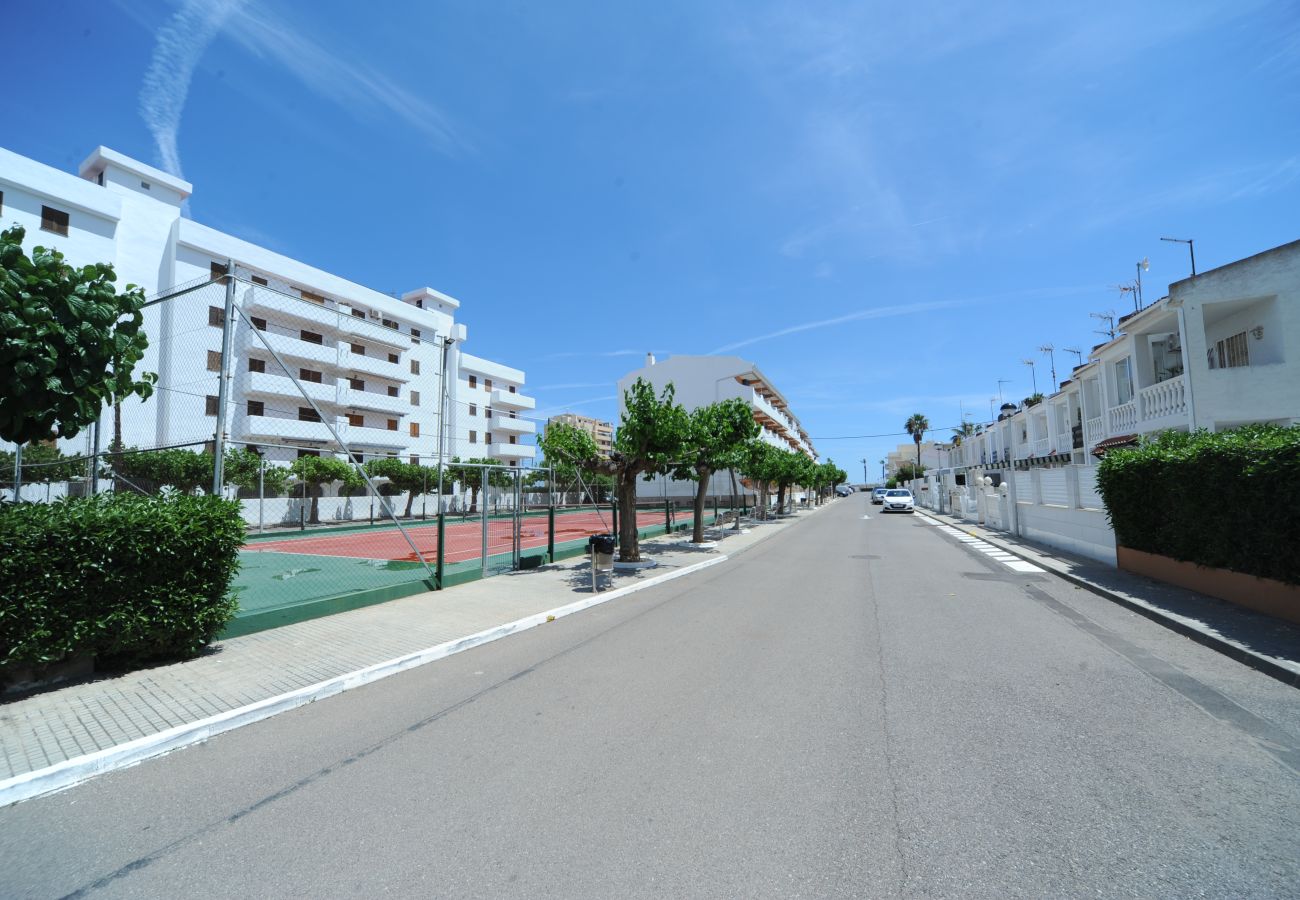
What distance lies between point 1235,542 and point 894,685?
19.9 feet

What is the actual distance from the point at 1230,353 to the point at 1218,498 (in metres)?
13.7

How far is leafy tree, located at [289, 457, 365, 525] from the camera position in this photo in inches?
1041

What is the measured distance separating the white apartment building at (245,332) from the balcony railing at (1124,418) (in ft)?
69.0

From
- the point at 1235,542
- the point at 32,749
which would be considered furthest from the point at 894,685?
the point at 32,749

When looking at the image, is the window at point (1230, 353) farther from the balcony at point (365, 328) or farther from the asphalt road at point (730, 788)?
the balcony at point (365, 328)

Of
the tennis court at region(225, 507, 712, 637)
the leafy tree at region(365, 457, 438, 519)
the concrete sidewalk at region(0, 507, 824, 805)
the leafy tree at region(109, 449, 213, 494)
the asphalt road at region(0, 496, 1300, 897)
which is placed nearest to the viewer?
the asphalt road at region(0, 496, 1300, 897)

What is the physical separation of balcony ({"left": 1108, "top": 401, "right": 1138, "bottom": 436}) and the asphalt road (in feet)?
52.5

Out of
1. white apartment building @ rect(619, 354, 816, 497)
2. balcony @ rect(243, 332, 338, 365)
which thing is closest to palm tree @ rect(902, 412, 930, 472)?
white apartment building @ rect(619, 354, 816, 497)

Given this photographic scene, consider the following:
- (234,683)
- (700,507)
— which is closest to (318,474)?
(700,507)

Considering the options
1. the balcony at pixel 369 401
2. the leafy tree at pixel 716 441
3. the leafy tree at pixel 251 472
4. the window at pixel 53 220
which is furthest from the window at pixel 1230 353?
the window at pixel 53 220

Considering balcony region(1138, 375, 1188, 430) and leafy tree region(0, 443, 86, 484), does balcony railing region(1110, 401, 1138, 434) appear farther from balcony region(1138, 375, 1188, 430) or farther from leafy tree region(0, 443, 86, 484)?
leafy tree region(0, 443, 86, 484)

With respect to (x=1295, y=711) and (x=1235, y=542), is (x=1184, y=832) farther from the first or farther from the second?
(x=1235, y=542)

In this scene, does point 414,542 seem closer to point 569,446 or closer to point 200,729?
point 569,446

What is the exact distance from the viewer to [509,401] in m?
62.0
